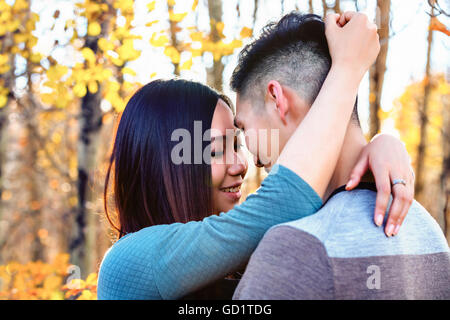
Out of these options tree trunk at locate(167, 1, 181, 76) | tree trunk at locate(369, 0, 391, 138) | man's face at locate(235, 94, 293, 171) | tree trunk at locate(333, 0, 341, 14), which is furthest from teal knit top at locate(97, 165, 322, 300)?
tree trunk at locate(167, 1, 181, 76)

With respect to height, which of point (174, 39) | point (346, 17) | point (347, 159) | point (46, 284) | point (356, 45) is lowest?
point (46, 284)

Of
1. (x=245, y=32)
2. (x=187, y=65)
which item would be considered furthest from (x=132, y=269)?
(x=245, y=32)

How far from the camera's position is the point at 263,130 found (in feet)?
5.43

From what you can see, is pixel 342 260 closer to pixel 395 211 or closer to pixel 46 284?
pixel 395 211

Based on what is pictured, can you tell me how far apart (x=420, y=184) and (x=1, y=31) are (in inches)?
258

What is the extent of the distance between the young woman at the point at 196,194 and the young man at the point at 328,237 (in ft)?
0.34

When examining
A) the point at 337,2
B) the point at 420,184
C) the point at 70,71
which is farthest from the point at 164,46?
the point at 420,184

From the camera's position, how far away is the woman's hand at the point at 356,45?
4.54ft

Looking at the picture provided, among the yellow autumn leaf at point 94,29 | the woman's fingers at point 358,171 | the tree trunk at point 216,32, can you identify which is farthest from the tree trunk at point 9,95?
the woman's fingers at point 358,171

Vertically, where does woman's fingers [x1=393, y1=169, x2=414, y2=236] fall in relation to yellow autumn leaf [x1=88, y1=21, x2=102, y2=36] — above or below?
below

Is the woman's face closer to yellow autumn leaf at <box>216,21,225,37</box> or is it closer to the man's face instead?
the man's face

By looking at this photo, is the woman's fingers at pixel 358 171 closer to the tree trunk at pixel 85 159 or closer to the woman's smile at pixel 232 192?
the woman's smile at pixel 232 192

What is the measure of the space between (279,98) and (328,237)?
25.7 inches

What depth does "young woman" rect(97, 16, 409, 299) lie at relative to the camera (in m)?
1.26
